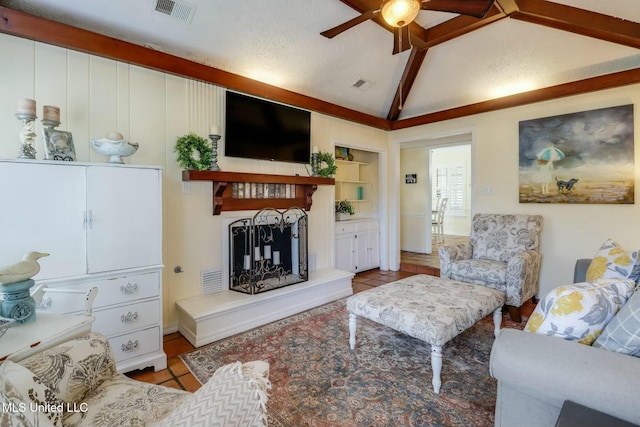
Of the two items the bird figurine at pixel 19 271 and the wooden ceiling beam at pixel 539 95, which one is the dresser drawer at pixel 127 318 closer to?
the bird figurine at pixel 19 271

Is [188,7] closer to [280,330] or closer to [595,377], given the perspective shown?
[280,330]

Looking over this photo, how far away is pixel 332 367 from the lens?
2170 mm

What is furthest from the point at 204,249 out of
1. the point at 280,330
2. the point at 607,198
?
the point at 607,198

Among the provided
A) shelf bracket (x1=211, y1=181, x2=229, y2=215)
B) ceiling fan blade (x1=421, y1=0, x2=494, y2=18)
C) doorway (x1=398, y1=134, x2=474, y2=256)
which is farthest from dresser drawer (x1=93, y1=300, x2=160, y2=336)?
doorway (x1=398, y1=134, x2=474, y2=256)

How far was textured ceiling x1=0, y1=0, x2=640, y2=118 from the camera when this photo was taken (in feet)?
7.88

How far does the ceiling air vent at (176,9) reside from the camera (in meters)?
2.30

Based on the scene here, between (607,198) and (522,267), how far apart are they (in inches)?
52.8

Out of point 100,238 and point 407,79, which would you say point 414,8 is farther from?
point 100,238

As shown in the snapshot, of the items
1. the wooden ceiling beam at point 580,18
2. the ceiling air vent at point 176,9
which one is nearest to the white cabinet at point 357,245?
the ceiling air vent at point 176,9

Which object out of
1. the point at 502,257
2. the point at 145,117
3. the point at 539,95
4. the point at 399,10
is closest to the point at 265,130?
the point at 145,117

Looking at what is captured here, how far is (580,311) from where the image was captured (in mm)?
1179

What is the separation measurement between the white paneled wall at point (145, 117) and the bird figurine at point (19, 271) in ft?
1.85

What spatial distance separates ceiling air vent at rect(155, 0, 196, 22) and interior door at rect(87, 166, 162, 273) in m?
1.30

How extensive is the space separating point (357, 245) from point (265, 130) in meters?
2.33
